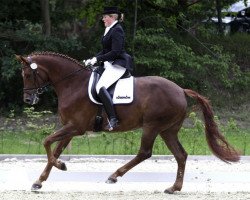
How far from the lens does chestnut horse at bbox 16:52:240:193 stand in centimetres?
987

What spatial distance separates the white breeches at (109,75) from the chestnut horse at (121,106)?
0.87 ft

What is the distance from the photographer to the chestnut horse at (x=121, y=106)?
9.87 meters

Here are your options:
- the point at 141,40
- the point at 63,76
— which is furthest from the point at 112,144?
the point at 141,40

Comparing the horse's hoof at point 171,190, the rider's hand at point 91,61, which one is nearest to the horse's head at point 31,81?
the rider's hand at point 91,61

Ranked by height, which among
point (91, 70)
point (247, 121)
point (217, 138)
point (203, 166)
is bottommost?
point (247, 121)

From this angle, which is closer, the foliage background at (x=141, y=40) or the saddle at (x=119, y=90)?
the saddle at (x=119, y=90)

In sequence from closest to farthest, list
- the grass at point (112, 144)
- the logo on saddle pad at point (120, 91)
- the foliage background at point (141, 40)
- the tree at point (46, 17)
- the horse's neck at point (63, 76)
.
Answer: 1. the logo on saddle pad at point (120, 91)
2. the horse's neck at point (63, 76)
3. the grass at point (112, 144)
4. the foliage background at point (141, 40)
5. the tree at point (46, 17)

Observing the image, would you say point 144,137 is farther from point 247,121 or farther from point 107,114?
point 247,121

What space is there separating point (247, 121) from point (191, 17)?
4616mm

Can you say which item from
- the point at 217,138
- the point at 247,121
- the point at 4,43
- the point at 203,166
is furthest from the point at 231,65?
the point at 217,138

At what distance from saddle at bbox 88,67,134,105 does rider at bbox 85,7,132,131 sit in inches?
3.0

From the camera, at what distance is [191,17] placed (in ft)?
82.0

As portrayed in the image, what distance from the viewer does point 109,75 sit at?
9.98 metres

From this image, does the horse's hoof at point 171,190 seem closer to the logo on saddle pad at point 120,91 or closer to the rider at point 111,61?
the rider at point 111,61
